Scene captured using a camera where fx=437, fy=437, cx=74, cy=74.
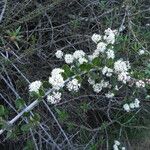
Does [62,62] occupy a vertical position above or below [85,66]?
below

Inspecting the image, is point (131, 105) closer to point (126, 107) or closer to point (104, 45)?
point (126, 107)

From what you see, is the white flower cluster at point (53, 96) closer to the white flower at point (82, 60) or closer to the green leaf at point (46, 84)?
the green leaf at point (46, 84)

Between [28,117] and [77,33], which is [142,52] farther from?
[28,117]

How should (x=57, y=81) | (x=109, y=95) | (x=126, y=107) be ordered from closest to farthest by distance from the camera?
(x=57, y=81)
(x=109, y=95)
(x=126, y=107)

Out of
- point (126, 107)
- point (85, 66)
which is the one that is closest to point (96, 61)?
point (85, 66)

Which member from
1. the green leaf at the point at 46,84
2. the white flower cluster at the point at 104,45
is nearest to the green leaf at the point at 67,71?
the green leaf at the point at 46,84

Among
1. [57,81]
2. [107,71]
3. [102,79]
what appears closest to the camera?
[57,81]

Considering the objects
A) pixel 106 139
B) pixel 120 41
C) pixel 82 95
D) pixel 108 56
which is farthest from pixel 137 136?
pixel 108 56

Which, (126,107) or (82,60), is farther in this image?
(126,107)

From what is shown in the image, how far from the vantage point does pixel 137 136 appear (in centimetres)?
307

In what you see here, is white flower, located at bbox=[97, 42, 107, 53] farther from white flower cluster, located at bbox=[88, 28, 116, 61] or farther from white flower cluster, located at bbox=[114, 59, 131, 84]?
white flower cluster, located at bbox=[114, 59, 131, 84]

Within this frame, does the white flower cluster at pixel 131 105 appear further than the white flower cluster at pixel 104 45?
Yes

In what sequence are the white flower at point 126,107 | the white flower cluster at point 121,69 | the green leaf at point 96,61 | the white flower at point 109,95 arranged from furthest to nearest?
1. the white flower at point 126,107
2. the white flower at point 109,95
3. the white flower cluster at point 121,69
4. the green leaf at point 96,61

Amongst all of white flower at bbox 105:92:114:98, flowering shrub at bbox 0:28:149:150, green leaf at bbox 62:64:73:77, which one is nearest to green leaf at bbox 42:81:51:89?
flowering shrub at bbox 0:28:149:150
